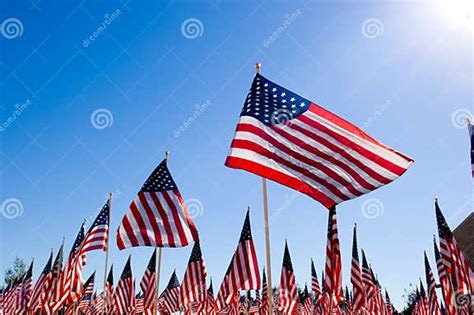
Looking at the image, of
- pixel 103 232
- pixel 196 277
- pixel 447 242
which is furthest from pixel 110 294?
pixel 447 242

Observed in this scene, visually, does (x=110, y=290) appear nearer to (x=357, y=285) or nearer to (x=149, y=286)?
(x=149, y=286)

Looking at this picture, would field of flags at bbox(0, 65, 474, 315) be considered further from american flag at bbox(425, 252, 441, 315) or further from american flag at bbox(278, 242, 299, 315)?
american flag at bbox(425, 252, 441, 315)

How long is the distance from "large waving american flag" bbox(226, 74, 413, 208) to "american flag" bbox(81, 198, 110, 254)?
37.0 feet

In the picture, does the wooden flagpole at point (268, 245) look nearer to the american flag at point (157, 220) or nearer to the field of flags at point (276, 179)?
the field of flags at point (276, 179)

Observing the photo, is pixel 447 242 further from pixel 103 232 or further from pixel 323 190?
pixel 103 232

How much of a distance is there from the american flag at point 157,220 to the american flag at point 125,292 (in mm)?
21586

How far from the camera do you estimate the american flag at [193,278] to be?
75.6 ft

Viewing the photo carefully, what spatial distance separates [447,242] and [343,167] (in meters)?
12.0

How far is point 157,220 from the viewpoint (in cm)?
1147

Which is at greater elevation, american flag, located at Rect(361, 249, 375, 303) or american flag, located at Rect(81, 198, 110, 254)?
american flag, located at Rect(81, 198, 110, 254)

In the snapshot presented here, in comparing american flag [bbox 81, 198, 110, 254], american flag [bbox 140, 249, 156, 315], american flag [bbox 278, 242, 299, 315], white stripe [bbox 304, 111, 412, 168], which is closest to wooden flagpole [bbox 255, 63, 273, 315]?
white stripe [bbox 304, 111, 412, 168]

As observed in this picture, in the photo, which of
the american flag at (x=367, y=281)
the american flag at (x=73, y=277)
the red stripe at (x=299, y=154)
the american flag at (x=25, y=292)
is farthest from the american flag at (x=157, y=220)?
the american flag at (x=25, y=292)

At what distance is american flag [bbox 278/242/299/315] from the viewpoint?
23.8m

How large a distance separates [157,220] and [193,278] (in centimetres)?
1315
